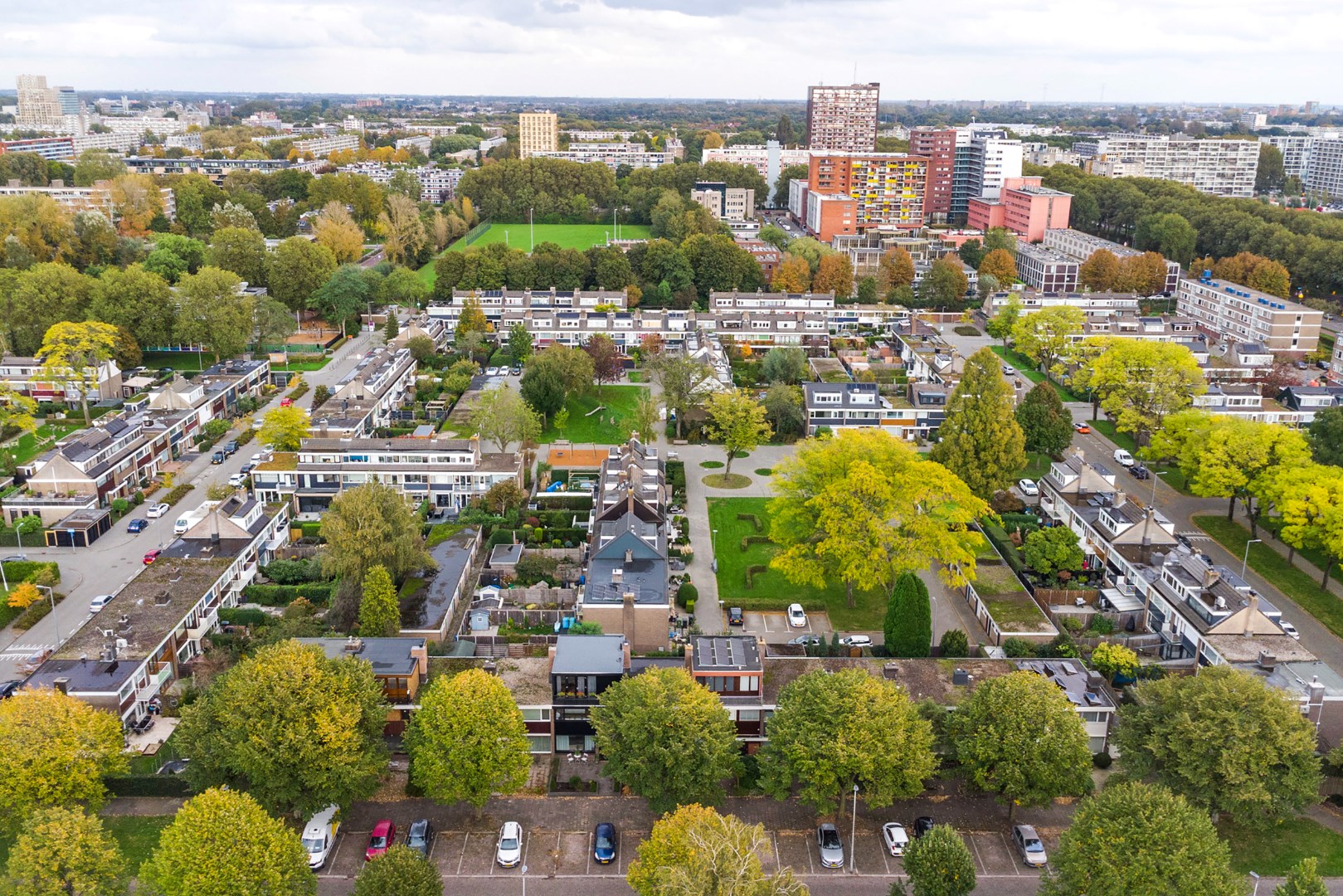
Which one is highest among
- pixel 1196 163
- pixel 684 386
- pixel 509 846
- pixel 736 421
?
pixel 1196 163

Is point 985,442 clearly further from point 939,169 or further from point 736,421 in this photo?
point 939,169

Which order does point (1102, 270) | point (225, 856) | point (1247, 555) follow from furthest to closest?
point (1102, 270)
point (1247, 555)
point (225, 856)

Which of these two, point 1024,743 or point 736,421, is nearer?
point 1024,743

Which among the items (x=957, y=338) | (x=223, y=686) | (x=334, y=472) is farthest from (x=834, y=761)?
(x=957, y=338)

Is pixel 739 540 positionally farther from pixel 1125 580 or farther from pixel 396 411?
pixel 396 411

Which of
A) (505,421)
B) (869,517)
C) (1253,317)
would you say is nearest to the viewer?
(869,517)

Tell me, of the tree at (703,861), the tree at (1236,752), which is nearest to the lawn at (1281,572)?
the tree at (1236,752)

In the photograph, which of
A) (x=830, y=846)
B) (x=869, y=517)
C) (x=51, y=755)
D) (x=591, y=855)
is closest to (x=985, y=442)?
(x=869, y=517)

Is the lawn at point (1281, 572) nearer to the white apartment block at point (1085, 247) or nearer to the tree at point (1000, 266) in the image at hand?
the tree at point (1000, 266)
